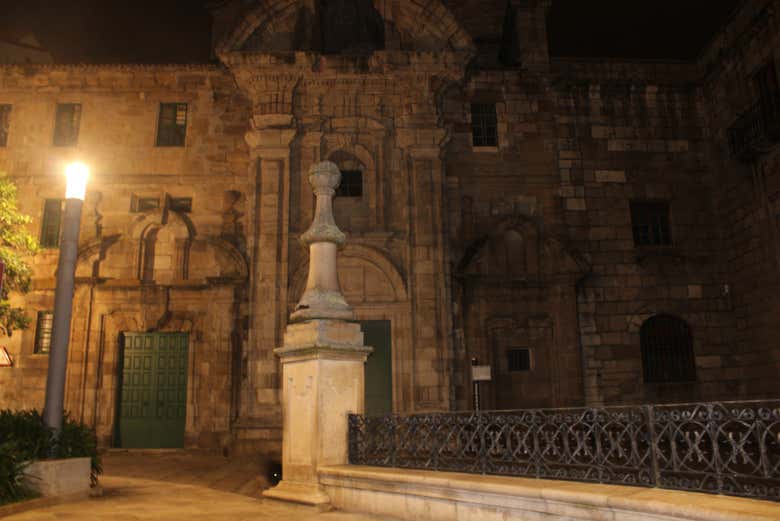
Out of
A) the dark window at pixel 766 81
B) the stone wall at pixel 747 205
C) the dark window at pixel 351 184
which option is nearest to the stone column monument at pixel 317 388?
the dark window at pixel 351 184

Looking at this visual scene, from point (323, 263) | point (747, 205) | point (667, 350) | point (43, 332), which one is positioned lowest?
point (667, 350)

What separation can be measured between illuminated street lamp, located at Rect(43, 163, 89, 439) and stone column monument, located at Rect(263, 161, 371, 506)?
322cm

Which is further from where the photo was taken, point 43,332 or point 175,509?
point 43,332

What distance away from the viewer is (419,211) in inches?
655

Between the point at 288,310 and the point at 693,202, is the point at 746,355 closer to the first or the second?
the point at 693,202

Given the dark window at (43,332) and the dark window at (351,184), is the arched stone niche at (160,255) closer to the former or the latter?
the dark window at (43,332)

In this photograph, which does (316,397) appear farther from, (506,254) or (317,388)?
(506,254)

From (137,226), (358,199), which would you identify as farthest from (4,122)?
(358,199)

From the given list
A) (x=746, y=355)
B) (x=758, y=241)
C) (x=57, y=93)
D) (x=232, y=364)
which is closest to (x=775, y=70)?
(x=758, y=241)

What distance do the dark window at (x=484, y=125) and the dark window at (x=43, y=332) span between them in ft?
41.8

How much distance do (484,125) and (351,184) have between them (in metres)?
4.51

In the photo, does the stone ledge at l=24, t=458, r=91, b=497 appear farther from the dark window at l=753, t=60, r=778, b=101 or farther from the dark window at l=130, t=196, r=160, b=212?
the dark window at l=753, t=60, r=778, b=101

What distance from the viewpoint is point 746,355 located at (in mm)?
17344

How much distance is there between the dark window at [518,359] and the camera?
666 inches
